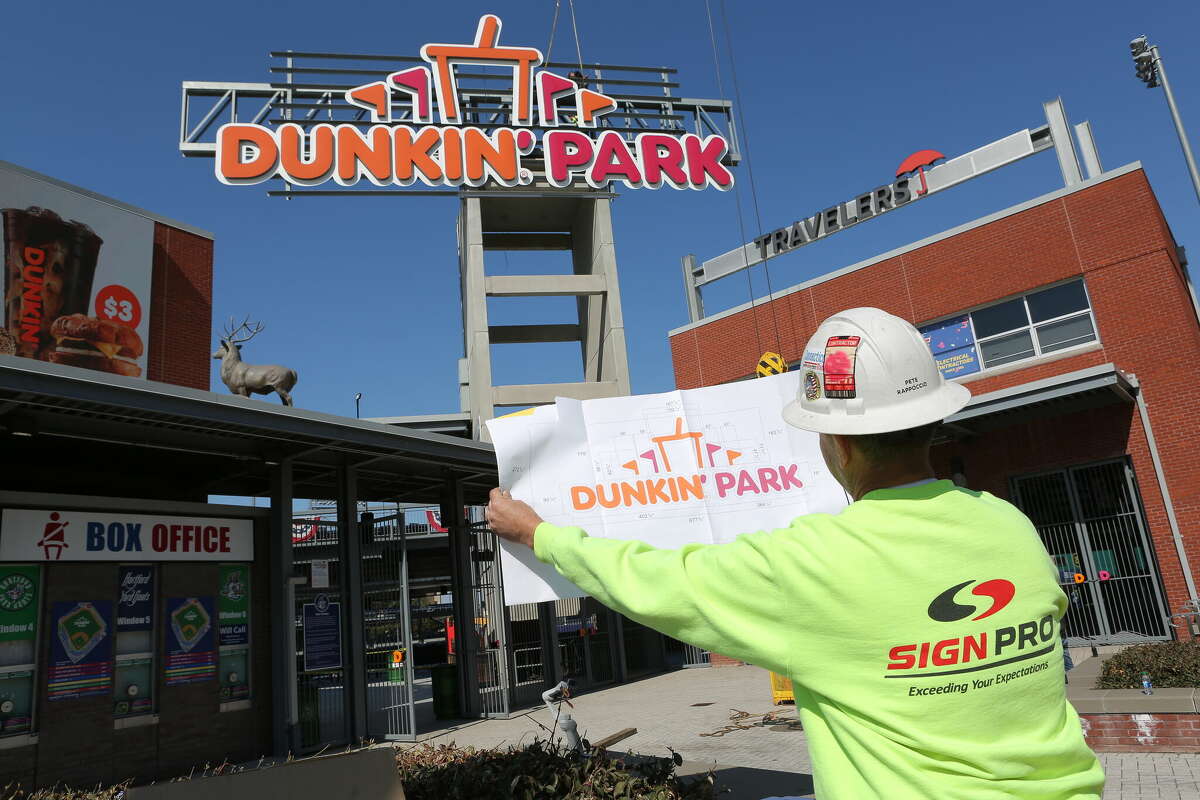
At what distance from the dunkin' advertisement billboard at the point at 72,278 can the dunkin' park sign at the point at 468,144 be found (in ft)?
16.1

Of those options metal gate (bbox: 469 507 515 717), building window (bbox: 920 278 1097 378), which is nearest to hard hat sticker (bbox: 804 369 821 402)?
metal gate (bbox: 469 507 515 717)

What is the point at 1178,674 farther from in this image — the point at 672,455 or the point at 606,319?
the point at 606,319

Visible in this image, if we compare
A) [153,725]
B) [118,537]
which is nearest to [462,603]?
[153,725]

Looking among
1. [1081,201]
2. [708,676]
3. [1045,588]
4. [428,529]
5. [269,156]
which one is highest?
[269,156]

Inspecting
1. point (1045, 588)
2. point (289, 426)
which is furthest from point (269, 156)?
point (1045, 588)

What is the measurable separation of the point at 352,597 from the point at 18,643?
15.8 ft

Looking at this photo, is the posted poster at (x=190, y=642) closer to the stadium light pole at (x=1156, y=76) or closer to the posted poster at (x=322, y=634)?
the posted poster at (x=322, y=634)

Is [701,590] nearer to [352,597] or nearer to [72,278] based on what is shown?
[352,597]

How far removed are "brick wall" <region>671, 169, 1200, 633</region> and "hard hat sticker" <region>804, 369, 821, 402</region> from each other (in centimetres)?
1831

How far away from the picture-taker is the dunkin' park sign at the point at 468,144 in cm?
2281

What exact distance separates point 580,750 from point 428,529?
2590cm

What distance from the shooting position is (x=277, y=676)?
12961 mm

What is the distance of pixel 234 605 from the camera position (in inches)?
517

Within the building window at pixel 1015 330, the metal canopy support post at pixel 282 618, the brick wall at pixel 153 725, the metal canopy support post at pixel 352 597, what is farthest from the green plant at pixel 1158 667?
the brick wall at pixel 153 725
